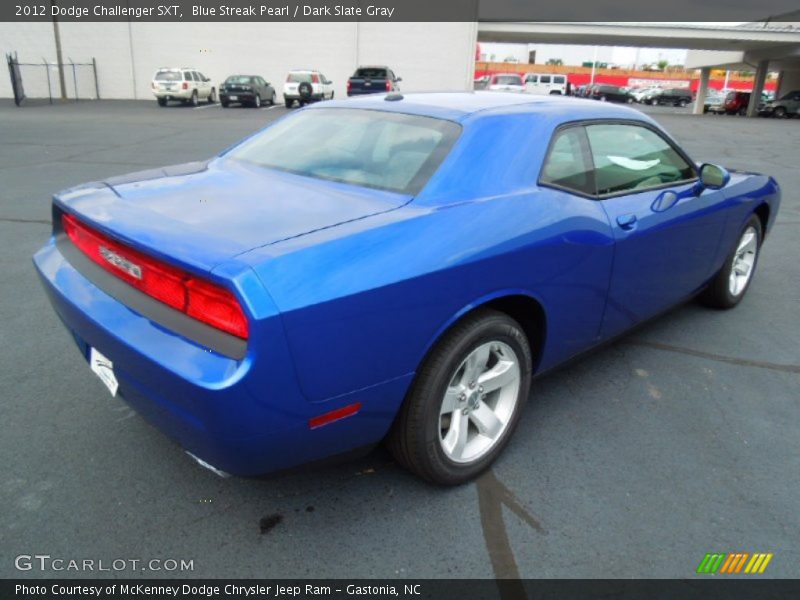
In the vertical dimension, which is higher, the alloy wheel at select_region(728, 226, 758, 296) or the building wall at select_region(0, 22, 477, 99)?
the building wall at select_region(0, 22, 477, 99)

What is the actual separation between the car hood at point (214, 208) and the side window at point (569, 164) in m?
0.79

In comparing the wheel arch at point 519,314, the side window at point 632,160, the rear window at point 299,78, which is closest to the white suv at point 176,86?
the rear window at point 299,78

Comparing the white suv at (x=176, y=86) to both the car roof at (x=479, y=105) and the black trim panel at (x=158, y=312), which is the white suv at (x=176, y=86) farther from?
the black trim panel at (x=158, y=312)

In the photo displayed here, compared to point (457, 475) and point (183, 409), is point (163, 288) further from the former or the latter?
point (457, 475)

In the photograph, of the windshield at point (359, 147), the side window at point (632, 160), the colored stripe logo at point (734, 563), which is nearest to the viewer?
the colored stripe logo at point (734, 563)

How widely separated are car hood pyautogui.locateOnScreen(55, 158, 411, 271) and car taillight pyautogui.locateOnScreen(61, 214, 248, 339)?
0.06 m

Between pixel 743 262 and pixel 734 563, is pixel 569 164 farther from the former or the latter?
pixel 743 262

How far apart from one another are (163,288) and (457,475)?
1.34m

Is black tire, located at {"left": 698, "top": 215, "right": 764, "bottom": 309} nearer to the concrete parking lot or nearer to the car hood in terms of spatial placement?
the concrete parking lot

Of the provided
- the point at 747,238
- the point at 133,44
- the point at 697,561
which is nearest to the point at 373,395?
the point at 697,561

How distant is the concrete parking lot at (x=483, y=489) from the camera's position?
212 cm

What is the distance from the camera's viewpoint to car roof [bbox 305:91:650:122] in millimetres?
2799

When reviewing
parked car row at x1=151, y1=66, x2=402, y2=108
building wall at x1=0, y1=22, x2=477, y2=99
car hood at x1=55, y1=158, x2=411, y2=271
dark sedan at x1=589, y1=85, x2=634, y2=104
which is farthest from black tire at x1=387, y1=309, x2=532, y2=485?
dark sedan at x1=589, y1=85, x2=634, y2=104

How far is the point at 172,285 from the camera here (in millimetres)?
1938
